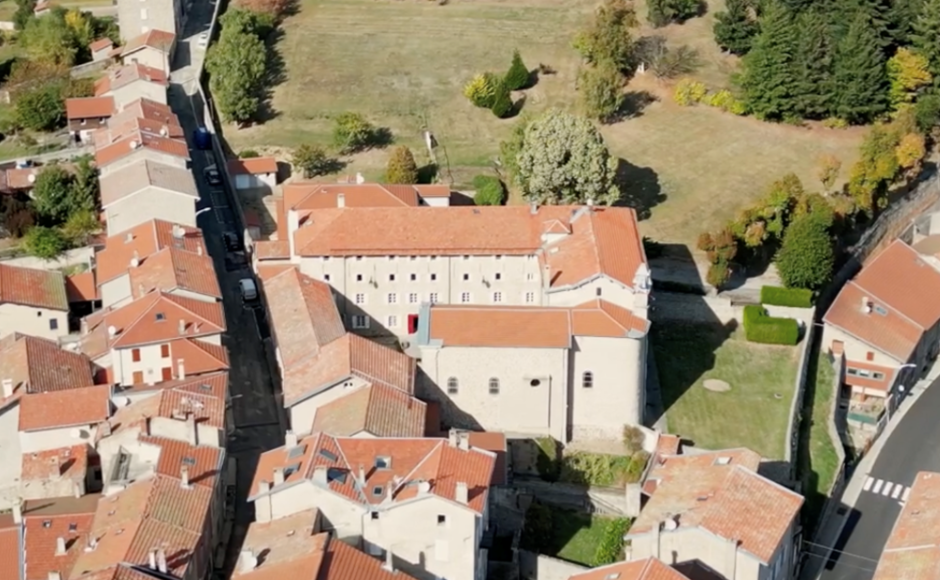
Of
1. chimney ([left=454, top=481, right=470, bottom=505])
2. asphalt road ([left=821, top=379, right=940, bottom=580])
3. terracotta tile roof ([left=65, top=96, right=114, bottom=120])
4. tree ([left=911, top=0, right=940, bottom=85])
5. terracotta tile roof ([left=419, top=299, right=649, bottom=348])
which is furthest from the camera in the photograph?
tree ([left=911, top=0, right=940, bottom=85])

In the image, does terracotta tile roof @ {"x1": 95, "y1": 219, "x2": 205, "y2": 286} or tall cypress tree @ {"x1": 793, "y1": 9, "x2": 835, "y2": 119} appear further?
tall cypress tree @ {"x1": 793, "y1": 9, "x2": 835, "y2": 119}

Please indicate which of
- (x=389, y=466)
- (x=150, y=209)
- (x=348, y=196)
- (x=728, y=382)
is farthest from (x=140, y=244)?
(x=728, y=382)

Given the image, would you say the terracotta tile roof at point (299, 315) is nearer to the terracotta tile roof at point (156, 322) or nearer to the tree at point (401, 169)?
the terracotta tile roof at point (156, 322)

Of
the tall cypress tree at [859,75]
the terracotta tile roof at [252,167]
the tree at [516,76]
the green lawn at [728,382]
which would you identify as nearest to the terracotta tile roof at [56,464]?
the green lawn at [728,382]

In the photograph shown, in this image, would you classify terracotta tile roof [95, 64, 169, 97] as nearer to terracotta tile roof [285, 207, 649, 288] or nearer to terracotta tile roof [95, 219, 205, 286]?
terracotta tile roof [95, 219, 205, 286]

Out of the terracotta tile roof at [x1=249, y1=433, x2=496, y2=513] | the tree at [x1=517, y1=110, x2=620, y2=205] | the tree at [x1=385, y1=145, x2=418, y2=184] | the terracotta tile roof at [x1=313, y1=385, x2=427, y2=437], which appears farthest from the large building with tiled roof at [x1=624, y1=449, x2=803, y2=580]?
the tree at [x1=385, y1=145, x2=418, y2=184]

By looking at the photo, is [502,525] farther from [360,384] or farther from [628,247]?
[628,247]
